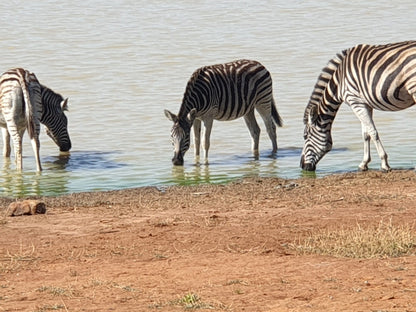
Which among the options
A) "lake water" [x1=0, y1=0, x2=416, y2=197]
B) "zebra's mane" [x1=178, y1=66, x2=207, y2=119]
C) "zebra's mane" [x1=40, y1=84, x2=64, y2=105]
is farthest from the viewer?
"zebra's mane" [x1=40, y1=84, x2=64, y2=105]

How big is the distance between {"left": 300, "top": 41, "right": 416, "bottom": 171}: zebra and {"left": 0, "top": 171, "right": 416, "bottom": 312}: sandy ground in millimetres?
1218

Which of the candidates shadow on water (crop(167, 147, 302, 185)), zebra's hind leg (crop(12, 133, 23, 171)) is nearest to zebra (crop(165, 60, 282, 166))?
shadow on water (crop(167, 147, 302, 185))

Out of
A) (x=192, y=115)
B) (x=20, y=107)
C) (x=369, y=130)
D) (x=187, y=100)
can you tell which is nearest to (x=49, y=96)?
(x=20, y=107)

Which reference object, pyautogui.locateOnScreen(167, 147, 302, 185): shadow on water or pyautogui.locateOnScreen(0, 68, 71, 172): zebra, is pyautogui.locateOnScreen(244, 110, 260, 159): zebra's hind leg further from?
pyautogui.locateOnScreen(0, 68, 71, 172): zebra

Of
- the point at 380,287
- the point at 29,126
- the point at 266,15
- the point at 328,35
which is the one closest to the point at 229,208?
the point at 380,287

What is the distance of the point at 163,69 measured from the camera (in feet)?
88.3

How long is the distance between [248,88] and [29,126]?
3559 mm

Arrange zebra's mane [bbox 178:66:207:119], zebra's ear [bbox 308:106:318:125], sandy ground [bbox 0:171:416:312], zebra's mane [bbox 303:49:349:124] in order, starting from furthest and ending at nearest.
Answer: zebra's mane [bbox 178:66:207:119] → zebra's ear [bbox 308:106:318:125] → zebra's mane [bbox 303:49:349:124] → sandy ground [bbox 0:171:416:312]

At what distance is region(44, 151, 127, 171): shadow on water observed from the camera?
16.5 metres

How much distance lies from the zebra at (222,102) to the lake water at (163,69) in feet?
1.38

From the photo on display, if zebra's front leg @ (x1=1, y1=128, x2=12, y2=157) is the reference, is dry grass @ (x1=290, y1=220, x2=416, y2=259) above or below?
below

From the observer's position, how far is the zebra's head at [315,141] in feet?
50.5

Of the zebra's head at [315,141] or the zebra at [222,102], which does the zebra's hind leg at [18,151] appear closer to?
the zebra at [222,102]

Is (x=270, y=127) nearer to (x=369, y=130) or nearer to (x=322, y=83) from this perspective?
(x=322, y=83)
